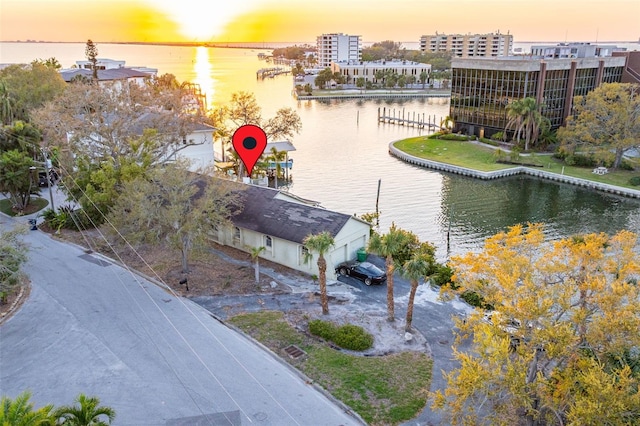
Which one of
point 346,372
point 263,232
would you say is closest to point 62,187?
point 263,232

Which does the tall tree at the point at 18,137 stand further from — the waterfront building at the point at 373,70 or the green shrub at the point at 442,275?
the waterfront building at the point at 373,70

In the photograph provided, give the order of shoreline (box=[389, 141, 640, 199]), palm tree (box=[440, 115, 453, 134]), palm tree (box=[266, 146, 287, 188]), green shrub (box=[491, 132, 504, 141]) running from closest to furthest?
shoreline (box=[389, 141, 640, 199]), palm tree (box=[266, 146, 287, 188]), green shrub (box=[491, 132, 504, 141]), palm tree (box=[440, 115, 453, 134])

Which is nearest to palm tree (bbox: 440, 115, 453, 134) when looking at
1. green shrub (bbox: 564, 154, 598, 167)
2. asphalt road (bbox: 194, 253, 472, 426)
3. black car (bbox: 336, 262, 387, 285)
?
green shrub (bbox: 564, 154, 598, 167)

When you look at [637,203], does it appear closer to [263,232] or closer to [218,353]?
[263,232]

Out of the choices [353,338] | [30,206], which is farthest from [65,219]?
[353,338]

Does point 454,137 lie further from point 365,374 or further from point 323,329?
point 365,374

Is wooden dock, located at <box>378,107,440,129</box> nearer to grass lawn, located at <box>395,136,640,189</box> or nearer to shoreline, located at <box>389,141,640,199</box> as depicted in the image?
grass lawn, located at <box>395,136,640,189</box>
